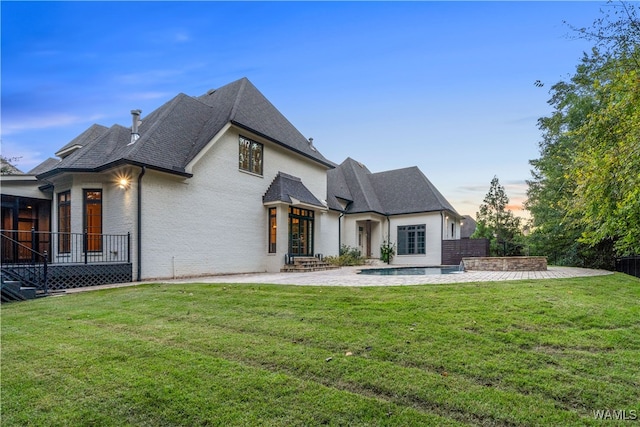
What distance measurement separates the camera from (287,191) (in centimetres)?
1588

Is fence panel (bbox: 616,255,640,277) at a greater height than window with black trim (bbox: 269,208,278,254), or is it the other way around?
window with black trim (bbox: 269,208,278,254)

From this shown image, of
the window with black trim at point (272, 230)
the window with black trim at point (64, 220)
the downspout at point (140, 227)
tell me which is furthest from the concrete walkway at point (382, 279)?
the window with black trim at point (272, 230)

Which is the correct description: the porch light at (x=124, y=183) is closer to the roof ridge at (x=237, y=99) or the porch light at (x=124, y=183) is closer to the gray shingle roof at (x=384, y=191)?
the roof ridge at (x=237, y=99)

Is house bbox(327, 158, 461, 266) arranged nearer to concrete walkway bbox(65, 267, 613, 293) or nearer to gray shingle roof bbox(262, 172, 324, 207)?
gray shingle roof bbox(262, 172, 324, 207)

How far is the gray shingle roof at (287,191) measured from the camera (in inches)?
607

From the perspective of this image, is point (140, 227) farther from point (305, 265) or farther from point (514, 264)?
point (514, 264)

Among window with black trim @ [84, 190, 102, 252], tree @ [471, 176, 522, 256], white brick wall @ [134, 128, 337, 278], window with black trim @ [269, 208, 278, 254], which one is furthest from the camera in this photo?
tree @ [471, 176, 522, 256]

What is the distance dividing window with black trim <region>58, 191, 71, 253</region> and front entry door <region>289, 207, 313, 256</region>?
902cm

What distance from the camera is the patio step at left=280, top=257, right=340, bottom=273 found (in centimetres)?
1513

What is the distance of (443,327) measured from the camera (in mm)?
4477

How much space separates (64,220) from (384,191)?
67.1 feet

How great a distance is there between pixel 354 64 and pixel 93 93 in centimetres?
1357

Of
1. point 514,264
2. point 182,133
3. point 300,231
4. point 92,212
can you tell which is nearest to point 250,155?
point 182,133

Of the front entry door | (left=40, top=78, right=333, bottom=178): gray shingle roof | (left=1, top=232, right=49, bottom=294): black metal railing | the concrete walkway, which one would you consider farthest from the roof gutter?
the front entry door
